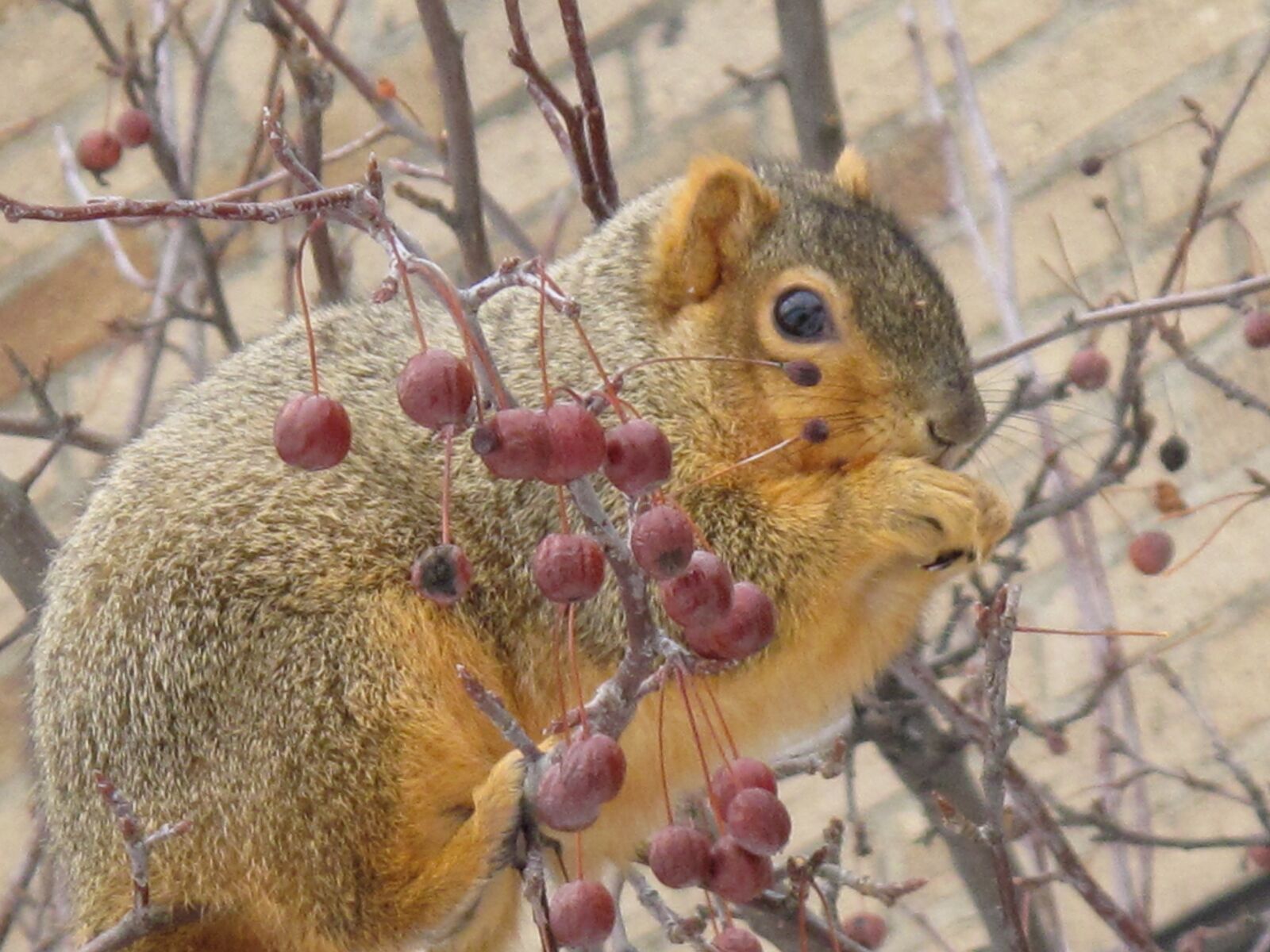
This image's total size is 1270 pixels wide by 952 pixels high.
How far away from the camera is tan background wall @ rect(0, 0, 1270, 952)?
1957 millimetres

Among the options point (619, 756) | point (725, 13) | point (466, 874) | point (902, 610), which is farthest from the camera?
point (725, 13)

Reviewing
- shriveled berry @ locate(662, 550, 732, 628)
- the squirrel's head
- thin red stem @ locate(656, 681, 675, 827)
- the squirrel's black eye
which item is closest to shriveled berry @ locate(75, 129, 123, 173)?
the squirrel's head

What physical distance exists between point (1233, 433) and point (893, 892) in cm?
109

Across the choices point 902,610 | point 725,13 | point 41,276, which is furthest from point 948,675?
point 41,276

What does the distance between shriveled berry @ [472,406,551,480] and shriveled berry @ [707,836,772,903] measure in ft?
0.77

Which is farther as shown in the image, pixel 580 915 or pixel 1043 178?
pixel 1043 178

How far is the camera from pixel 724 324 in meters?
1.24

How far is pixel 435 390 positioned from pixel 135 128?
954mm

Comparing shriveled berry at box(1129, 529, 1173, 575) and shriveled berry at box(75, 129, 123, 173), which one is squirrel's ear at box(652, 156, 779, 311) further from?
shriveled berry at box(75, 129, 123, 173)

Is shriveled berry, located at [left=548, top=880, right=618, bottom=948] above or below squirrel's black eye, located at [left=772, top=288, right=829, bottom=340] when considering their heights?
below

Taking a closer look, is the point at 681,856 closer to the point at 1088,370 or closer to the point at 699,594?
the point at 699,594

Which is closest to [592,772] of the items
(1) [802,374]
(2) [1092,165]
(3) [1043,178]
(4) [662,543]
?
(4) [662,543]

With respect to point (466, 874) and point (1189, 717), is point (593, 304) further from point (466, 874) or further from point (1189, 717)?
point (1189, 717)

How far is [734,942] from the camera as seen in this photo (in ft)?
2.77
